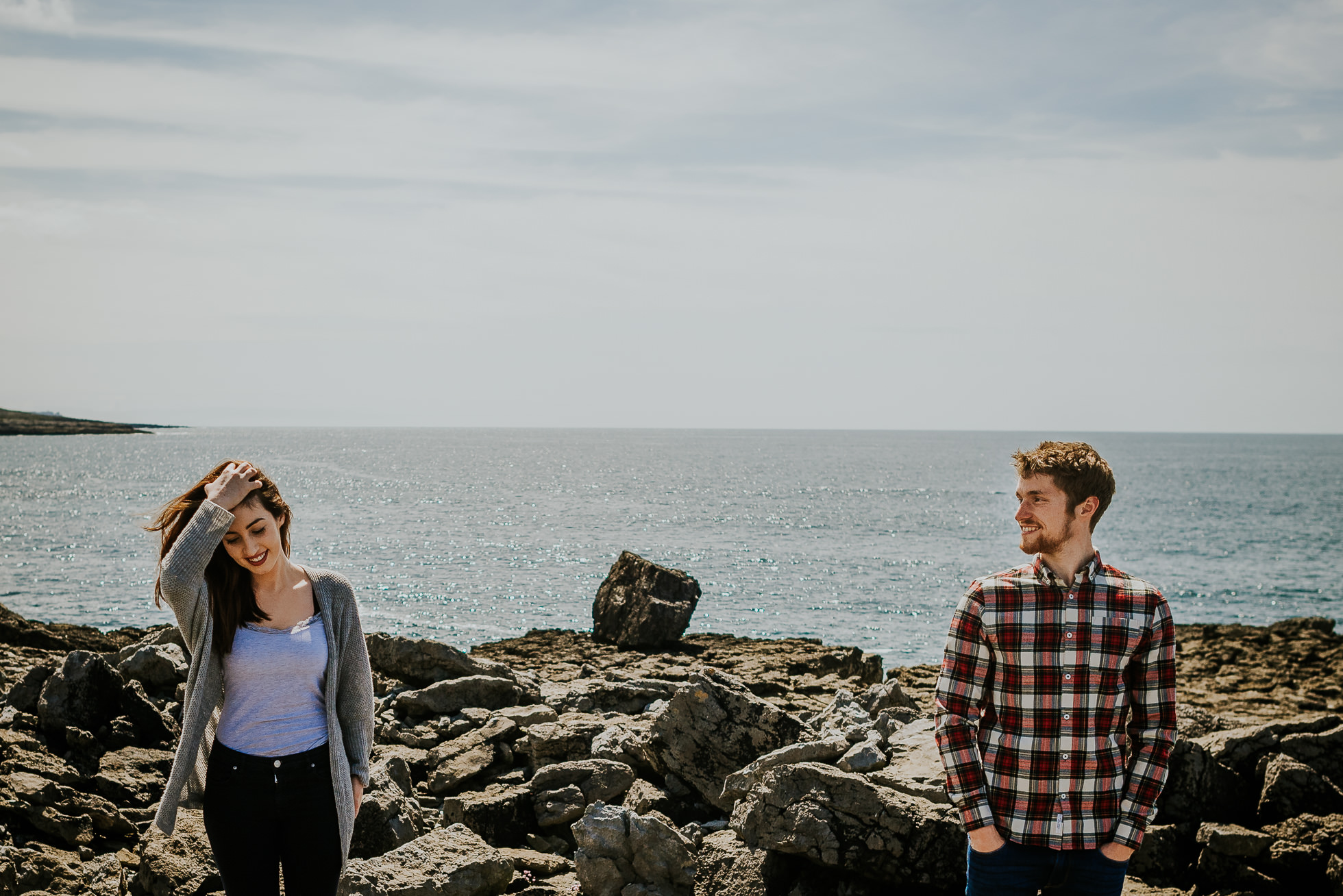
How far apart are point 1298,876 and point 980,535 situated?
205ft

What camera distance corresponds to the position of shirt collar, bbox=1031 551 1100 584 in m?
3.89

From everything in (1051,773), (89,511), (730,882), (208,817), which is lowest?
(89,511)

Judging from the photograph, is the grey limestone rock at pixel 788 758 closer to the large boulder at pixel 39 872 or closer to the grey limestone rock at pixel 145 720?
the large boulder at pixel 39 872

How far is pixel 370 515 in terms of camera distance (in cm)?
7438

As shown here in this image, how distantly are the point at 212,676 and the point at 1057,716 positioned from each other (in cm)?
342

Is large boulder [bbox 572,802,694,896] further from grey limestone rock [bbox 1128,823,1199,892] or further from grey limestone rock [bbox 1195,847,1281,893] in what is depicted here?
grey limestone rock [bbox 1195,847,1281,893]

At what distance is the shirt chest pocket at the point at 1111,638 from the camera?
3.84 m

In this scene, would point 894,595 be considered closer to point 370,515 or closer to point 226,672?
point 226,672

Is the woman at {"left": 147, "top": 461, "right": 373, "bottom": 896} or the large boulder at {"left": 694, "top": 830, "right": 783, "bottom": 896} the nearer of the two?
the woman at {"left": 147, "top": 461, "right": 373, "bottom": 896}

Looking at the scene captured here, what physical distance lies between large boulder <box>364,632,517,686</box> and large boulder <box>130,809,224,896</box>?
232 inches

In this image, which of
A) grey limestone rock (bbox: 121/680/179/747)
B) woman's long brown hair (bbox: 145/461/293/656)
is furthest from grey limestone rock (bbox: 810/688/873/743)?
grey limestone rock (bbox: 121/680/179/747)

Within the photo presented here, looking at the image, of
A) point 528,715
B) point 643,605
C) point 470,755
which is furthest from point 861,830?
point 643,605

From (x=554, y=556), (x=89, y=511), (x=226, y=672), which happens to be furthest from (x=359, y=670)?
(x=89, y=511)

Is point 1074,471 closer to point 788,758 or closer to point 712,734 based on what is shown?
point 788,758
